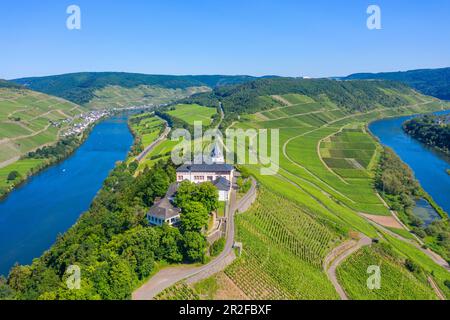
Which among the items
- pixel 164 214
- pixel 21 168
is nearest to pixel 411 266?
pixel 164 214

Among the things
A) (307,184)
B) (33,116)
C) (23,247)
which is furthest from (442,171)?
(33,116)

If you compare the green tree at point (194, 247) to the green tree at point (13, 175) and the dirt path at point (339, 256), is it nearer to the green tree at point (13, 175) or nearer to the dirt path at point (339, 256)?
the dirt path at point (339, 256)

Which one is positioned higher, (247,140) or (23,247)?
(247,140)

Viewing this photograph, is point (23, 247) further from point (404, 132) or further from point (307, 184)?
point (404, 132)

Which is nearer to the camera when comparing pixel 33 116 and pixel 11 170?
pixel 11 170

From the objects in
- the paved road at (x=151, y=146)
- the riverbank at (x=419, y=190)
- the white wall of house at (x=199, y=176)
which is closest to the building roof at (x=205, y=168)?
the white wall of house at (x=199, y=176)
